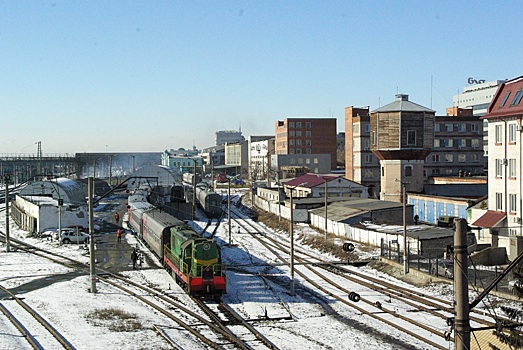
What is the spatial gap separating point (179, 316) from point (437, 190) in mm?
50123

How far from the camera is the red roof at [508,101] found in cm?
4106

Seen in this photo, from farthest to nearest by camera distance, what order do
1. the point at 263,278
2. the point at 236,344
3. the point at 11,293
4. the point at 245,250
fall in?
1. the point at 245,250
2. the point at 263,278
3. the point at 11,293
4. the point at 236,344

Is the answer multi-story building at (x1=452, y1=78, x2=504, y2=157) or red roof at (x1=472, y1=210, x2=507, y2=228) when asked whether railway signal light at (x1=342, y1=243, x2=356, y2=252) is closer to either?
red roof at (x1=472, y1=210, x2=507, y2=228)

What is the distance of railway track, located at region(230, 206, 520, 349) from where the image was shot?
80.2 ft

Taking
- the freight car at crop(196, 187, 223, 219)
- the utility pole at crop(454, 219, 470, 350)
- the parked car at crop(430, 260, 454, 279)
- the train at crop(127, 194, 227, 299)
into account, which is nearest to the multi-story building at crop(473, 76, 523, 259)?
the parked car at crop(430, 260, 454, 279)

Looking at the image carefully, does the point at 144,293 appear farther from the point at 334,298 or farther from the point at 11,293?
the point at 334,298

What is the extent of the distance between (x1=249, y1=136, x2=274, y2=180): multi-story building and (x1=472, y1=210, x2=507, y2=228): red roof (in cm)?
9091

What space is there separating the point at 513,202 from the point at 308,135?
90285mm

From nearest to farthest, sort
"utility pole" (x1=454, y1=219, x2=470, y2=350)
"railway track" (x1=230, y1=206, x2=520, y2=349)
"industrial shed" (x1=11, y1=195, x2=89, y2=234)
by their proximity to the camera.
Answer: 1. "utility pole" (x1=454, y1=219, x2=470, y2=350)
2. "railway track" (x1=230, y1=206, x2=520, y2=349)
3. "industrial shed" (x1=11, y1=195, x2=89, y2=234)

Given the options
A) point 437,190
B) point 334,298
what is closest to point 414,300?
point 334,298

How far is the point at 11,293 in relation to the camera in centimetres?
3262

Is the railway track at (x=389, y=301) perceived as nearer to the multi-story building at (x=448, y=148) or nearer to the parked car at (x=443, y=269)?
the parked car at (x=443, y=269)

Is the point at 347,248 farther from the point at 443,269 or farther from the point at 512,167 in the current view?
the point at 512,167

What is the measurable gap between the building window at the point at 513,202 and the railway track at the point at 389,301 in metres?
12.0
